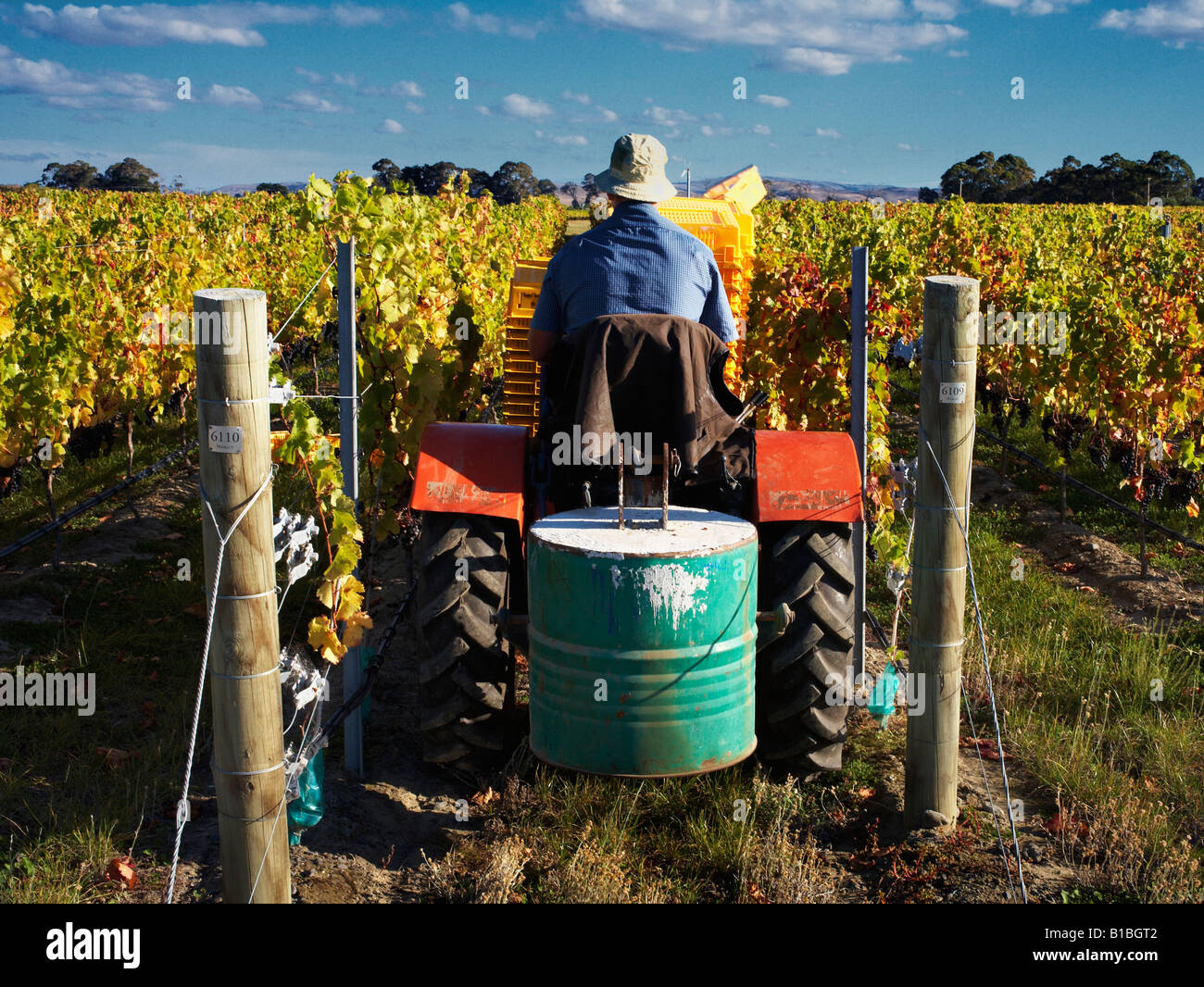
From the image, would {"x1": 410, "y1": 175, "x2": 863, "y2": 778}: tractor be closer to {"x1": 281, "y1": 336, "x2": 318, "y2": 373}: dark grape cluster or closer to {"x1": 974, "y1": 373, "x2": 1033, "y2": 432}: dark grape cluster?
{"x1": 974, "y1": 373, "x2": 1033, "y2": 432}: dark grape cluster

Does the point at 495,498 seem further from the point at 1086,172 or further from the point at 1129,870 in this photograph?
the point at 1086,172

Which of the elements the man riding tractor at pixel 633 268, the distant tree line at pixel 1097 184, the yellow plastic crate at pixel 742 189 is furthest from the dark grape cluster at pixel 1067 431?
the distant tree line at pixel 1097 184

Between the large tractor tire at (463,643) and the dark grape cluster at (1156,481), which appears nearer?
the large tractor tire at (463,643)

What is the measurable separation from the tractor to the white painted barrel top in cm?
1

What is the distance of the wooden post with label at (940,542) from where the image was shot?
3.32 meters

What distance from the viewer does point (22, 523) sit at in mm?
7160

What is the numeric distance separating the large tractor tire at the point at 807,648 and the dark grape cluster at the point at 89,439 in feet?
19.9

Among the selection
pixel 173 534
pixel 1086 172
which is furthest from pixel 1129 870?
pixel 1086 172

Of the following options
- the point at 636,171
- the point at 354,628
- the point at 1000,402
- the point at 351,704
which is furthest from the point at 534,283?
the point at 1000,402

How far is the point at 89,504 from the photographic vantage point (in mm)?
6734

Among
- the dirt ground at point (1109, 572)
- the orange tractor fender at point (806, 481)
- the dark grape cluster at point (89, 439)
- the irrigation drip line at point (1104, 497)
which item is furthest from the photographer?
the dark grape cluster at point (89, 439)

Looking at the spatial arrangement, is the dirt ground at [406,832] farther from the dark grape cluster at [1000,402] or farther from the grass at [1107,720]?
the dark grape cluster at [1000,402]

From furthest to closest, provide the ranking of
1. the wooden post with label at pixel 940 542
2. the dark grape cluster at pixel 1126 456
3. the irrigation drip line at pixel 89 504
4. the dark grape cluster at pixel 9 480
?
the dark grape cluster at pixel 1126 456 → the dark grape cluster at pixel 9 480 → the irrigation drip line at pixel 89 504 → the wooden post with label at pixel 940 542

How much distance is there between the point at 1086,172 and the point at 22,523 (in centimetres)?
6387
